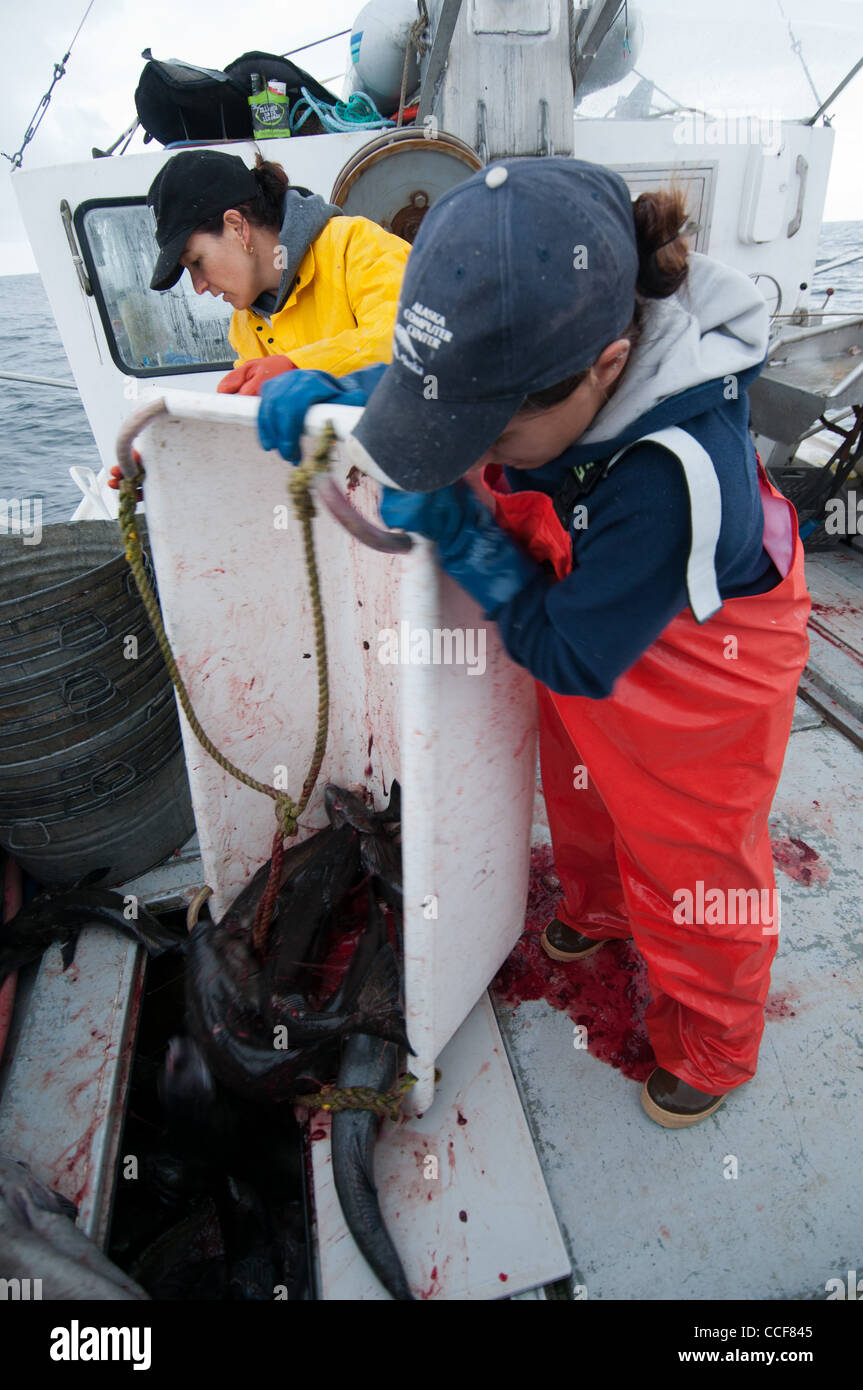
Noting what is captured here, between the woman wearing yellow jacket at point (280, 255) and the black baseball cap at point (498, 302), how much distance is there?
1.00 m

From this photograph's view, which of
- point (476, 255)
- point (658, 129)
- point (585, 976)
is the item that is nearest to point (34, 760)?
point (585, 976)

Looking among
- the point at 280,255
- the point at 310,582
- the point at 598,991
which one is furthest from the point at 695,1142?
the point at 280,255

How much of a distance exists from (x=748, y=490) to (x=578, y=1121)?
1.57 meters

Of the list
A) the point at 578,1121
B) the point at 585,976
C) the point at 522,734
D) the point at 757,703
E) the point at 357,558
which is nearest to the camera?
the point at 757,703

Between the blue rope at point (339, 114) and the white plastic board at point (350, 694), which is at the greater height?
the blue rope at point (339, 114)

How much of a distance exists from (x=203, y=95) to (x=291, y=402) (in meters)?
3.15

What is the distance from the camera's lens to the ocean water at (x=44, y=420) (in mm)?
10086

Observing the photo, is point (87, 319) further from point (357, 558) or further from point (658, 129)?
point (658, 129)

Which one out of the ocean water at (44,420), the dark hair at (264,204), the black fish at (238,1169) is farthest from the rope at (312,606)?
the ocean water at (44,420)

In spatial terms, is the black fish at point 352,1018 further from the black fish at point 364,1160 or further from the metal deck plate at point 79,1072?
the metal deck plate at point 79,1072

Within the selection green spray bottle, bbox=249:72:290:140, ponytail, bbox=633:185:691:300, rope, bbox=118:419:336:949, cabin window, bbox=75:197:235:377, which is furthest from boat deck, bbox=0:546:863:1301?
green spray bottle, bbox=249:72:290:140

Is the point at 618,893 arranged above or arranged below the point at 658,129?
below

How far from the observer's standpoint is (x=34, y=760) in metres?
2.21
